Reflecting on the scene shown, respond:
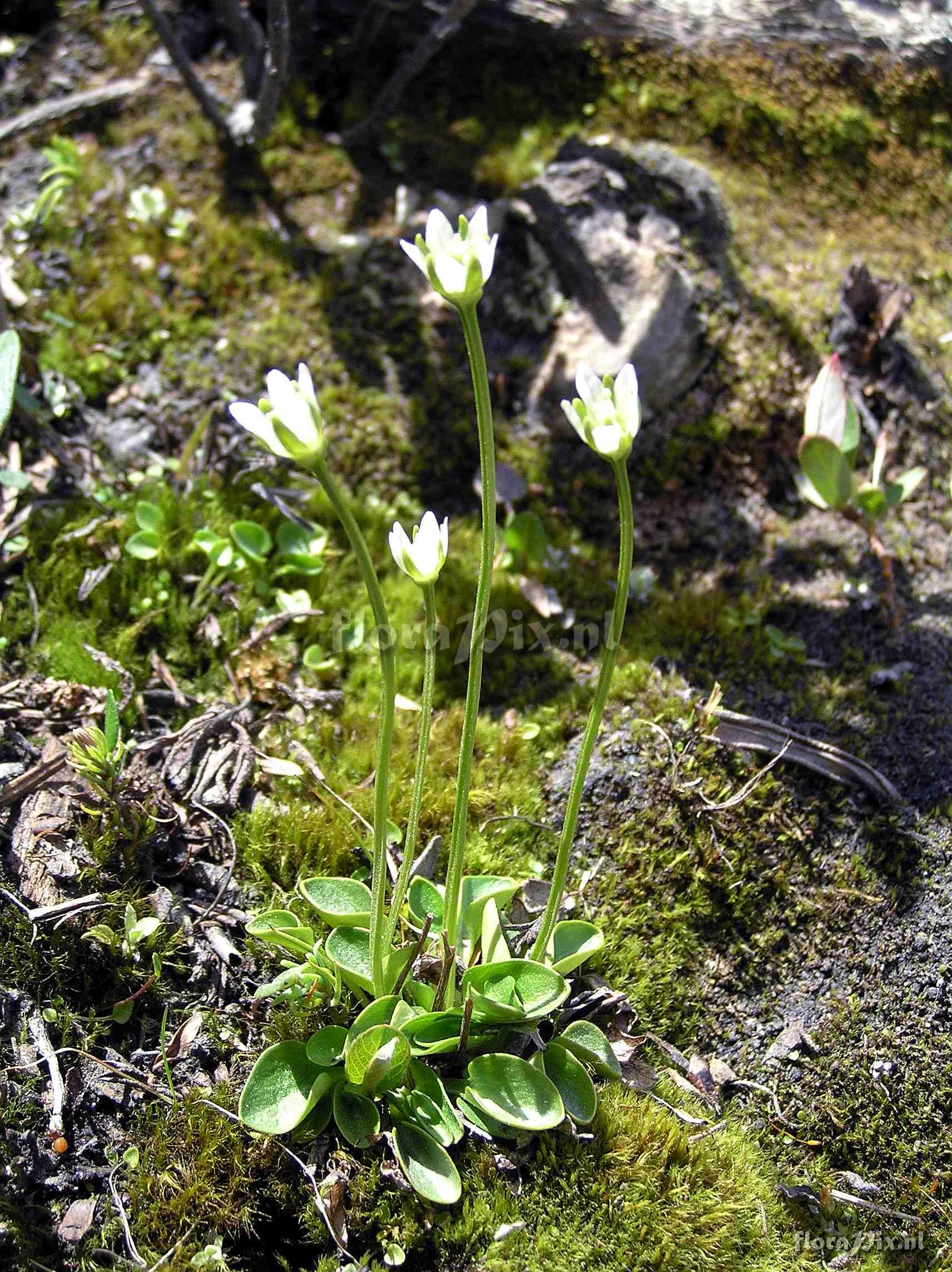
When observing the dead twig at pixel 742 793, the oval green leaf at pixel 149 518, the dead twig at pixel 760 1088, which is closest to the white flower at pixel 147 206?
the oval green leaf at pixel 149 518

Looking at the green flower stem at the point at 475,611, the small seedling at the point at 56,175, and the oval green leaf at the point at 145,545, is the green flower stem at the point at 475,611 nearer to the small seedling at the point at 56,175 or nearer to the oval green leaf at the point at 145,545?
the oval green leaf at the point at 145,545

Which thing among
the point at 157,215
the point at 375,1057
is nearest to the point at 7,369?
the point at 157,215

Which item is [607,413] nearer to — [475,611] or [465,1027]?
[475,611]

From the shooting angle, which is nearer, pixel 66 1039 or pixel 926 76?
pixel 66 1039

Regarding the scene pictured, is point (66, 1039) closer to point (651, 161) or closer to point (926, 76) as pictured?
point (651, 161)

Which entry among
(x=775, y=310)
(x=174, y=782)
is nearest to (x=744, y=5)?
(x=775, y=310)

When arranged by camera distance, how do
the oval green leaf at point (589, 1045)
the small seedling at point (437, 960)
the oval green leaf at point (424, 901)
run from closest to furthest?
the small seedling at point (437, 960), the oval green leaf at point (589, 1045), the oval green leaf at point (424, 901)
